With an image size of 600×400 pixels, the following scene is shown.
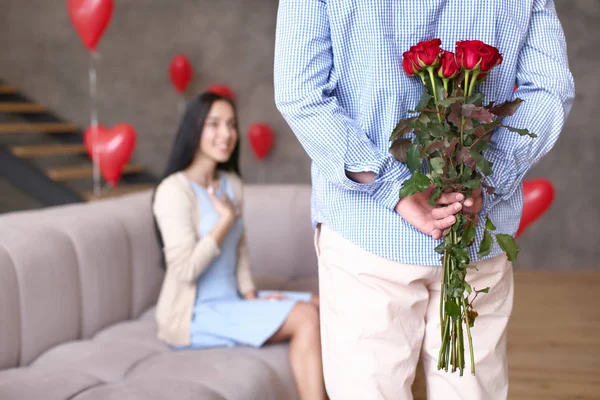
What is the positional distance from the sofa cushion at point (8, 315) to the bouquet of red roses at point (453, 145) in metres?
1.51

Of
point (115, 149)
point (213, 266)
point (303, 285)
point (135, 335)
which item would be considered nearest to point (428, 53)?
point (213, 266)

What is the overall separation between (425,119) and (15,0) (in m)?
6.86

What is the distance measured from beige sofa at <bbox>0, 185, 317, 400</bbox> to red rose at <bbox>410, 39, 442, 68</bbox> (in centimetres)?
122

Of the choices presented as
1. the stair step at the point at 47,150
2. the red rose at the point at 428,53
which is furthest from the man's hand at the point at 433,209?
the stair step at the point at 47,150

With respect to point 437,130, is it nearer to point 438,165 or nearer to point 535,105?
point 438,165

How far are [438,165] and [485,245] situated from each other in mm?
159

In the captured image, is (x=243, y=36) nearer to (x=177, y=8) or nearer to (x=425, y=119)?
(x=177, y=8)

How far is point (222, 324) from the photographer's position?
2.52m

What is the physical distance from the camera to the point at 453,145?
3.68 ft

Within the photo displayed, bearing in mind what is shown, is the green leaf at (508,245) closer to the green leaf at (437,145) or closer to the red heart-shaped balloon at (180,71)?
the green leaf at (437,145)

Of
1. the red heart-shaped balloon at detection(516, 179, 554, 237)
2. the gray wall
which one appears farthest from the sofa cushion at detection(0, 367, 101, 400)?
the gray wall

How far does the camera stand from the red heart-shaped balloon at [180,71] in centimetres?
652

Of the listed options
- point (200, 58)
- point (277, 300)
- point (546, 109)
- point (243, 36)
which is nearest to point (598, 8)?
point (243, 36)

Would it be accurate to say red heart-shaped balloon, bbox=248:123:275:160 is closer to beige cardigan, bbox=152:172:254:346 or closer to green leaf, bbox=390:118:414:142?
beige cardigan, bbox=152:172:254:346
